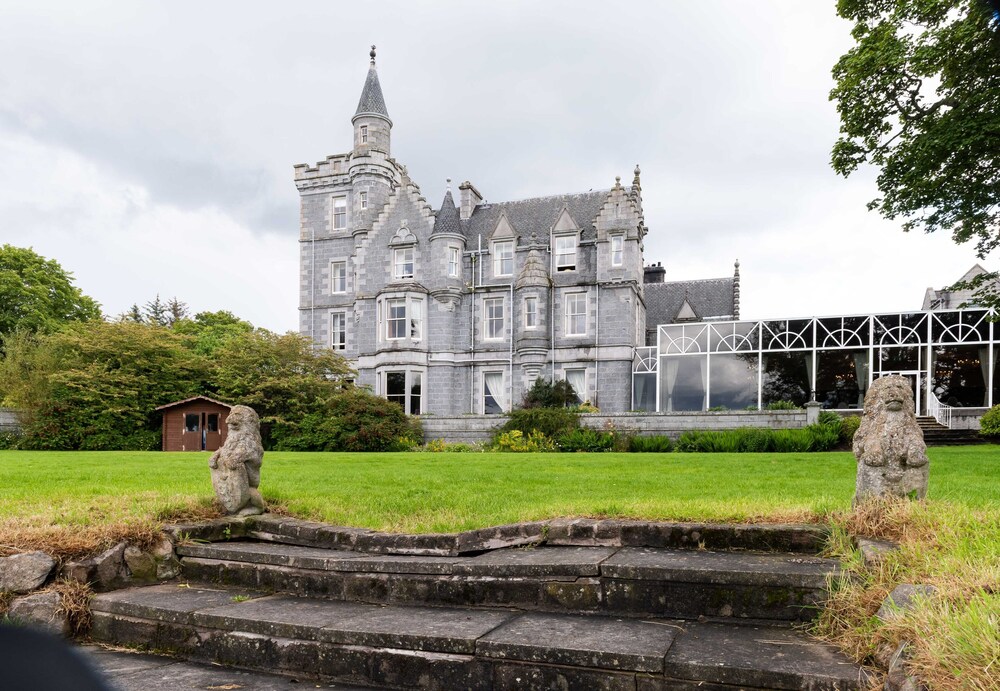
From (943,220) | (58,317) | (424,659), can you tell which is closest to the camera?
(424,659)

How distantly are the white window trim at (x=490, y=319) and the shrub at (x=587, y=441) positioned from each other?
10415mm

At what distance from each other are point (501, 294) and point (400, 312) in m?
5.10

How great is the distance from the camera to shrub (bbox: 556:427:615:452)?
73.7 feet

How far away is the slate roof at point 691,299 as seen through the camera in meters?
38.6

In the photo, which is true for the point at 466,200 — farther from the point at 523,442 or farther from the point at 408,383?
the point at 523,442

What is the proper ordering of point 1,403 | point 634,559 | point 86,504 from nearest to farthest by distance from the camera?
point 634,559 → point 86,504 → point 1,403

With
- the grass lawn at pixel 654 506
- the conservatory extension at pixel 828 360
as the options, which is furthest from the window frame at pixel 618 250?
the grass lawn at pixel 654 506

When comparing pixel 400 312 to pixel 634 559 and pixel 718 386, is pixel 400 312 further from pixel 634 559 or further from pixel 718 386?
pixel 634 559

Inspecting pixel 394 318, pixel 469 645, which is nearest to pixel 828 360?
pixel 394 318

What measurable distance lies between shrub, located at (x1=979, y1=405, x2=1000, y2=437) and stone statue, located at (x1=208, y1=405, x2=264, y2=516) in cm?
2260

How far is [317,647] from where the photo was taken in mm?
4328

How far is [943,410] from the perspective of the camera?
943 inches

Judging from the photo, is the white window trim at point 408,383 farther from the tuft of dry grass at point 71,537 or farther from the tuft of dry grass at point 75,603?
the tuft of dry grass at point 75,603

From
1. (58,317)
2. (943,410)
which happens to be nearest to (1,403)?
(58,317)
